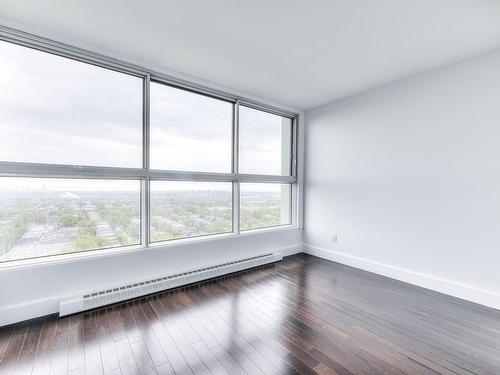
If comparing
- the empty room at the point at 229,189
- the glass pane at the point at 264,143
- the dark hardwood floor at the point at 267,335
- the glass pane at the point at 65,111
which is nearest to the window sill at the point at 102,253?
the empty room at the point at 229,189

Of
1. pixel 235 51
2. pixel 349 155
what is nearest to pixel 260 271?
pixel 349 155

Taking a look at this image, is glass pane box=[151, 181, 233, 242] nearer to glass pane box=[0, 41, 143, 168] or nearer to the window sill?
the window sill

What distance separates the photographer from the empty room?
182 cm

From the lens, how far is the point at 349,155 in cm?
364

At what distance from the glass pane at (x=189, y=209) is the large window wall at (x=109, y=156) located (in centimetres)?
1

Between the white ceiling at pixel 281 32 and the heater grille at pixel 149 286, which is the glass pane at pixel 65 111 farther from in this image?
the heater grille at pixel 149 286

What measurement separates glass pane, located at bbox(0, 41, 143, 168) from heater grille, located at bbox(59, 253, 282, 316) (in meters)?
1.32

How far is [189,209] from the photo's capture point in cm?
311

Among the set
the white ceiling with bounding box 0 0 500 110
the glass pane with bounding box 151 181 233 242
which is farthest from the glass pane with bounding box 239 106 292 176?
Answer: the white ceiling with bounding box 0 0 500 110

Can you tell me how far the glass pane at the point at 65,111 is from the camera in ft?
6.88

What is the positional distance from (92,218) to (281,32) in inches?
104

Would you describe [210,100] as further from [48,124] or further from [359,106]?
[359,106]

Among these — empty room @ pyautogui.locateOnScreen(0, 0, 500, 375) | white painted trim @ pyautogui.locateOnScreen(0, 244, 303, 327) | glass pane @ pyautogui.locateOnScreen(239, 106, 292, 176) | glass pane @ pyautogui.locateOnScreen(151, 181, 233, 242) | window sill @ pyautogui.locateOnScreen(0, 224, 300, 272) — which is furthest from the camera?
glass pane @ pyautogui.locateOnScreen(239, 106, 292, 176)

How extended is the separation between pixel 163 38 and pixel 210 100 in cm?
111
